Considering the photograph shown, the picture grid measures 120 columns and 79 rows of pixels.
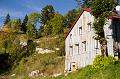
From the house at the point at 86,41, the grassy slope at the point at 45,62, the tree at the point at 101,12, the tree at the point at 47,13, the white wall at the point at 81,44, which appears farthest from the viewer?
the tree at the point at 47,13

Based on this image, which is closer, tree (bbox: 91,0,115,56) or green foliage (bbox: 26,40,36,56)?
tree (bbox: 91,0,115,56)

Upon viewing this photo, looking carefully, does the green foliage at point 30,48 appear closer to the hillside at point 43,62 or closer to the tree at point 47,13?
the hillside at point 43,62

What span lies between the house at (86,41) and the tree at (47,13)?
184 feet

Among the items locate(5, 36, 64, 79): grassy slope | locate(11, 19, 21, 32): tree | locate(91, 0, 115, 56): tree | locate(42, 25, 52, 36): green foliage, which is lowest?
locate(5, 36, 64, 79): grassy slope

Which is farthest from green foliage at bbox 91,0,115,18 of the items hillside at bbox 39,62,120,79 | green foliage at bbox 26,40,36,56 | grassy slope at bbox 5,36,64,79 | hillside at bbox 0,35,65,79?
green foliage at bbox 26,40,36,56

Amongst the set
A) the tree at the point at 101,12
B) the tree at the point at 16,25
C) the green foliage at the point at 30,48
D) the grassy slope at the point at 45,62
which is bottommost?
the grassy slope at the point at 45,62

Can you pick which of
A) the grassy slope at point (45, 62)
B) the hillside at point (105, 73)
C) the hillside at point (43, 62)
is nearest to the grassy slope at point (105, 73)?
the hillside at point (105, 73)

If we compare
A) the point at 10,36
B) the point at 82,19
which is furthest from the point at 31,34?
the point at 82,19

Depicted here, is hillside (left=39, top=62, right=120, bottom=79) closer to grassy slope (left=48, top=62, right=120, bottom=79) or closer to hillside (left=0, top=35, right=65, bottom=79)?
grassy slope (left=48, top=62, right=120, bottom=79)

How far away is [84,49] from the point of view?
1713 inches

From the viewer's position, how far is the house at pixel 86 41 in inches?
1485

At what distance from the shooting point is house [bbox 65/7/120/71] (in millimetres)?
37719

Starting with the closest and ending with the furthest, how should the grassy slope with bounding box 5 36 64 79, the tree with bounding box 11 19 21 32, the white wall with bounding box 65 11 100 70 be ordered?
the white wall with bounding box 65 11 100 70 → the grassy slope with bounding box 5 36 64 79 → the tree with bounding box 11 19 21 32

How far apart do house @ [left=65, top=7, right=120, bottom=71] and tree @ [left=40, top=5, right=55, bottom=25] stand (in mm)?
56156
